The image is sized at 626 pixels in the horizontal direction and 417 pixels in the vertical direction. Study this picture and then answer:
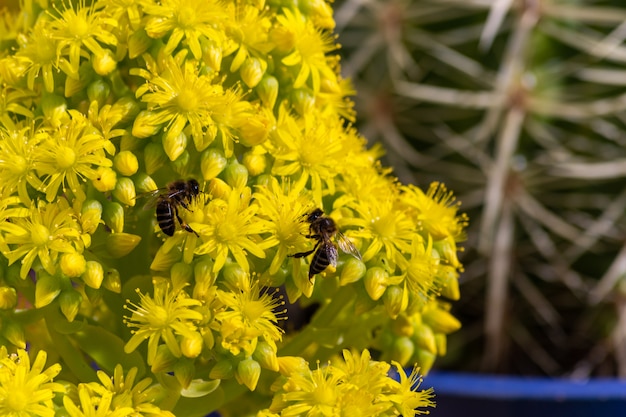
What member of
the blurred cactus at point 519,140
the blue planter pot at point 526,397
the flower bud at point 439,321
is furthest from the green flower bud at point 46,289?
the blurred cactus at point 519,140

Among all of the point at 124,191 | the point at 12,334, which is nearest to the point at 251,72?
the point at 124,191

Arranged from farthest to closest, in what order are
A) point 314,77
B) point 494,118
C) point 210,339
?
point 494,118, point 314,77, point 210,339

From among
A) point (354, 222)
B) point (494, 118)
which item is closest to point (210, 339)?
point (354, 222)

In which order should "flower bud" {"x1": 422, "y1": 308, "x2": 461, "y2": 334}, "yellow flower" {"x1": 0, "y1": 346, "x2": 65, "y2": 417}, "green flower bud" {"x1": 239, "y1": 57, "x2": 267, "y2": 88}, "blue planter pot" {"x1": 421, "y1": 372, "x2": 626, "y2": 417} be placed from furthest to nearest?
"blue planter pot" {"x1": 421, "y1": 372, "x2": 626, "y2": 417} < "flower bud" {"x1": 422, "y1": 308, "x2": 461, "y2": 334} < "green flower bud" {"x1": 239, "y1": 57, "x2": 267, "y2": 88} < "yellow flower" {"x1": 0, "y1": 346, "x2": 65, "y2": 417}

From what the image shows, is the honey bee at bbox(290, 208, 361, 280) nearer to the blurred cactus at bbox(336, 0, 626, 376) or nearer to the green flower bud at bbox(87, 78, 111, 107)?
the green flower bud at bbox(87, 78, 111, 107)

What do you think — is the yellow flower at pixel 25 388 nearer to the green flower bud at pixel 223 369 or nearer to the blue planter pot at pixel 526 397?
the green flower bud at pixel 223 369

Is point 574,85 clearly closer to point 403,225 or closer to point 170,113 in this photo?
point 403,225

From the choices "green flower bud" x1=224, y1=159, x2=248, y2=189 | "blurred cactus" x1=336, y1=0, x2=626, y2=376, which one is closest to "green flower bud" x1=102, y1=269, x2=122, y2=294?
"green flower bud" x1=224, y1=159, x2=248, y2=189
